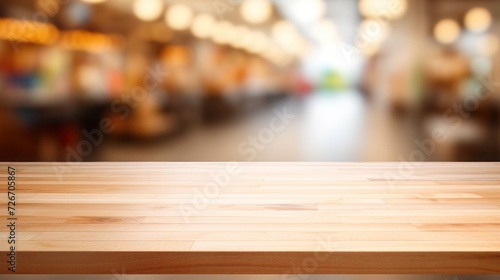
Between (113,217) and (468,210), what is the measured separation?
1189 mm

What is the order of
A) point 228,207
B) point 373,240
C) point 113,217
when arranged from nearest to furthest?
1. point 373,240
2. point 113,217
3. point 228,207

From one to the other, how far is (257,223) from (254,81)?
2.07 m

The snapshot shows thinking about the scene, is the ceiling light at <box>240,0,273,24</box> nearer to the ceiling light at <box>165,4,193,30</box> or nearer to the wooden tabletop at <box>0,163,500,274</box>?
the ceiling light at <box>165,4,193,30</box>

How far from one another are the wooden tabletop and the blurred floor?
72cm

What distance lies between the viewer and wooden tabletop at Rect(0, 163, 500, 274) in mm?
1497

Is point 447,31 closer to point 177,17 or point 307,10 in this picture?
point 307,10

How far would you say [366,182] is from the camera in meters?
2.65

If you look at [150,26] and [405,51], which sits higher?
[150,26]

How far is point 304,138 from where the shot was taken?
145 inches

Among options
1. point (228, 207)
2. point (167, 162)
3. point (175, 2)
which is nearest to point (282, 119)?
point (167, 162)

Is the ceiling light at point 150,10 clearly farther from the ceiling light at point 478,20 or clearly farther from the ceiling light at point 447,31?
the ceiling light at point 478,20

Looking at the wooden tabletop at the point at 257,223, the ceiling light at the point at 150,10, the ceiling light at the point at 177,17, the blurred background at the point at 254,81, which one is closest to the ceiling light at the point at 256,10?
the blurred background at the point at 254,81

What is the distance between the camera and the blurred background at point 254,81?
3623 mm

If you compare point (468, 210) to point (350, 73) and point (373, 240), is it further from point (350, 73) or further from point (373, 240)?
point (350, 73)
